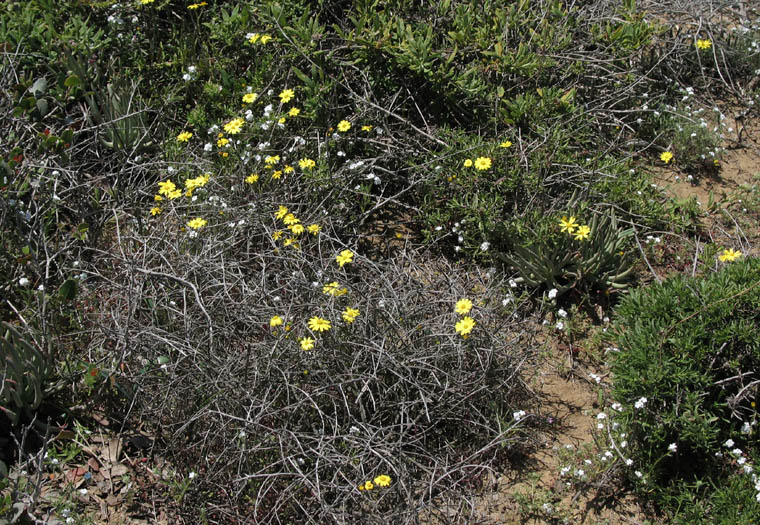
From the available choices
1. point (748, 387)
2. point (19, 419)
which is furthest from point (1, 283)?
point (748, 387)

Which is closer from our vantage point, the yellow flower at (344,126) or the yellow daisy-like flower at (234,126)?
the yellow daisy-like flower at (234,126)

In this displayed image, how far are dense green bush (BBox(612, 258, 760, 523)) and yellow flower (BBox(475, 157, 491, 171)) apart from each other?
4.10ft

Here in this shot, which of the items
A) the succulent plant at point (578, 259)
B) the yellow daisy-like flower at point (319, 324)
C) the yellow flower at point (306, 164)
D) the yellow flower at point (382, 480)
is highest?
the yellow flower at point (306, 164)

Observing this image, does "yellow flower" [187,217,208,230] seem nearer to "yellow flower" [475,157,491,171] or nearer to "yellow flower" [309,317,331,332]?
"yellow flower" [309,317,331,332]

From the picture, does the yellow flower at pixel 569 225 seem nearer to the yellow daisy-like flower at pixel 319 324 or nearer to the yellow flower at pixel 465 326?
the yellow flower at pixel 465 326

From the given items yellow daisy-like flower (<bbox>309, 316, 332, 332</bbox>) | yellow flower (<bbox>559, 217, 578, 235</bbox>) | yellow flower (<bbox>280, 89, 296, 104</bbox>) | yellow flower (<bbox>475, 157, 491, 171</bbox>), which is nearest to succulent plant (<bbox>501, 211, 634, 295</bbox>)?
yellow flower (<bbox>559, 217, 578, 235</bbox>)

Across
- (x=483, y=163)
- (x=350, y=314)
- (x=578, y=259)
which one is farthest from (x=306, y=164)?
(x=578, y=259)

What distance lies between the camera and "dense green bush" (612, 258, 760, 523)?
330 cm

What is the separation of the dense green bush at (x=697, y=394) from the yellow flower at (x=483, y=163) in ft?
4.10

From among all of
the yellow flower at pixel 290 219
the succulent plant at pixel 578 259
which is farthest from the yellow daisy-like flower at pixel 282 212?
the succulent plant at pixel 578 259

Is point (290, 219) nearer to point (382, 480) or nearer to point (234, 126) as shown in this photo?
point (234, 126)

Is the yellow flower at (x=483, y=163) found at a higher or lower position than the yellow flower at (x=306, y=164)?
higher

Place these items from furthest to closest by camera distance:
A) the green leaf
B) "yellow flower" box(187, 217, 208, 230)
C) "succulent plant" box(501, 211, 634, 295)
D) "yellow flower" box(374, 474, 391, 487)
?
"succulent plant" box(501, 211, 634, 295) → "yellow flower" box(187, 217, 208, 230) → the green leaf → "yellow flower" box(374, 474, 391, 487)

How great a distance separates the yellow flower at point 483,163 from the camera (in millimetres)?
4316
